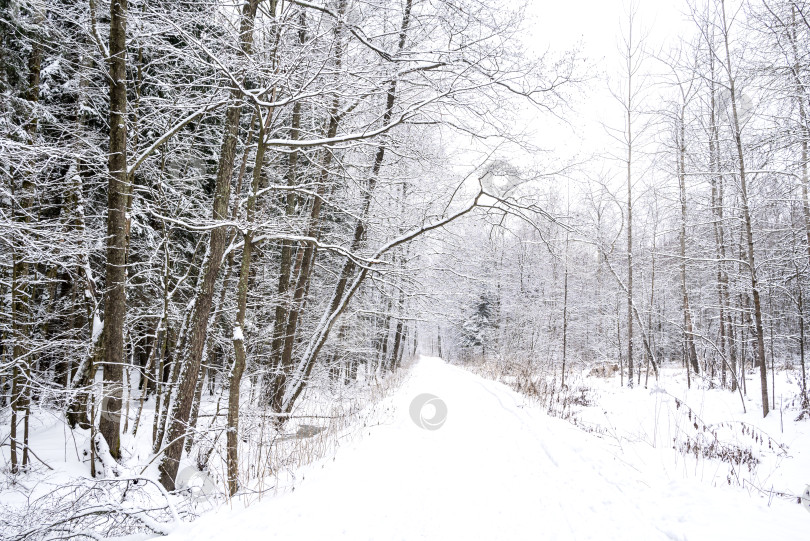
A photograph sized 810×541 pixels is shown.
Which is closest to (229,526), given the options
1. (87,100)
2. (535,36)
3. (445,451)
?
(445,451)

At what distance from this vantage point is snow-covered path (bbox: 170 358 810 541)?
8.94 ft

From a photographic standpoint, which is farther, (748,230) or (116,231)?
(748,230)

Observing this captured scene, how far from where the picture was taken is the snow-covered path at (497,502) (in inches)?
107

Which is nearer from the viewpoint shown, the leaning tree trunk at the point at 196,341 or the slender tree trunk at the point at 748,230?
the leaning tree trunk at the point at 196,341

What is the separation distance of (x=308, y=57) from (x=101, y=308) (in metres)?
6.17

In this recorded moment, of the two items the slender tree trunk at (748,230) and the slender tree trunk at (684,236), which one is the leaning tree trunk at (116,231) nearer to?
the slender tree trunk at (748,230)

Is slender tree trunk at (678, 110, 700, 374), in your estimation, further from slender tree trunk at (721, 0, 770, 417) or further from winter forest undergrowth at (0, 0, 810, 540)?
slender tree trunk at (721, 0, 770, 417)

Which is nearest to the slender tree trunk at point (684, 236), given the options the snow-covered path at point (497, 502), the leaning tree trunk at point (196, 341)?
the snow-covered path at point (497, 502)

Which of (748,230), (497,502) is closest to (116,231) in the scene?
(497,502)

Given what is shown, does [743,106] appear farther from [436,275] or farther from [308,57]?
[308,57]

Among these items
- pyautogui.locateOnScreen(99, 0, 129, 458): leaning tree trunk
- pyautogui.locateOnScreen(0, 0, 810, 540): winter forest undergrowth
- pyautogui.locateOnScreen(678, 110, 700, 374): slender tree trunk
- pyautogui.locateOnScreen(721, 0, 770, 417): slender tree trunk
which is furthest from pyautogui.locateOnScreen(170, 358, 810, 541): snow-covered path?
pyautogui.locateOnScreen(678, 110, 700, 374): slender tree trunk

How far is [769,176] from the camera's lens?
24.4 ft

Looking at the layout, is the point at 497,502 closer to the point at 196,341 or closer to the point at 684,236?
the point at 196,341

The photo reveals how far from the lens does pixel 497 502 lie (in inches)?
132
